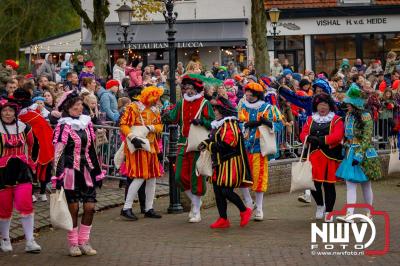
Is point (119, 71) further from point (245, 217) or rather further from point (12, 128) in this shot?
point (12, 128)

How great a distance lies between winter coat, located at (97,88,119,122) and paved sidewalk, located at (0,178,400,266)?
3.68 meters

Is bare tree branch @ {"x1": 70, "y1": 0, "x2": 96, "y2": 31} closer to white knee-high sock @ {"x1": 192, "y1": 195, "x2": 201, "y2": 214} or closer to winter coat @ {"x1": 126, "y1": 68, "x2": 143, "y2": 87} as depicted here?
winter coat @ {"x1": 126, "y1": 68, "x2": 143, "y2": 87}

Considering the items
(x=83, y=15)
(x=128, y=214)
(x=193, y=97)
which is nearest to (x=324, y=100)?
(x=193, y=97)

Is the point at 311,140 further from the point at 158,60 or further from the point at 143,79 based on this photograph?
the point at 158,60

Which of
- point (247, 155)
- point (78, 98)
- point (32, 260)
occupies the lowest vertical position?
point (32, 260)

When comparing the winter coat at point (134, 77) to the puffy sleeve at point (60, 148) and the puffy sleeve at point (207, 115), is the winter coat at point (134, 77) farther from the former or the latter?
the puffy sleeve at point (60, 148)

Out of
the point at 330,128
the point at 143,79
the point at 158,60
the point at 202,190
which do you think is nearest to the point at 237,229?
the point at 202,190

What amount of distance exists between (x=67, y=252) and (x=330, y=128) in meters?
3.77

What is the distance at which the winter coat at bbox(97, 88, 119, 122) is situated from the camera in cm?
1720

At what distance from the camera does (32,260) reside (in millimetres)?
10039

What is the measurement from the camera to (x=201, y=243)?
35.4ft

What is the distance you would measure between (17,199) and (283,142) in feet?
25.5

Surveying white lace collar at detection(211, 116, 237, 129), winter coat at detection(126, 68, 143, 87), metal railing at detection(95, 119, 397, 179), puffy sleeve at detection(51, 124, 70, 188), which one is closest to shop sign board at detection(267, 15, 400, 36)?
winter coat at detection(126, 68, 143, 87)

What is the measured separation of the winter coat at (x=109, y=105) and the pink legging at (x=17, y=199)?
21.9 ft
